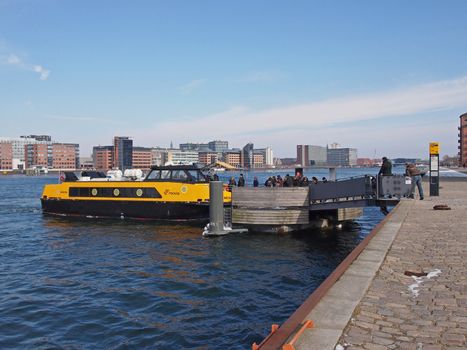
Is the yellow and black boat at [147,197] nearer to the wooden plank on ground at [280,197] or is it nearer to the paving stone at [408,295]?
the wooden plank on ground at [280,197]

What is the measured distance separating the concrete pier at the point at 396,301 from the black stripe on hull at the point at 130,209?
18.7 m

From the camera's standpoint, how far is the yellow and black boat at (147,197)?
2886cm

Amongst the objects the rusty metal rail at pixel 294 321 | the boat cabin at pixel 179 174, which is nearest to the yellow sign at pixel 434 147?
the boat cabin at pixel 179 174

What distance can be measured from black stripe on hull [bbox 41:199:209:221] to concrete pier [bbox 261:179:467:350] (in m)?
18.7

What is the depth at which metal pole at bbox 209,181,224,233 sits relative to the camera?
23.1 m

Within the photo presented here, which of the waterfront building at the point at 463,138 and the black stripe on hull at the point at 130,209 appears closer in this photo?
the black stripe on hull at the point at 130,209

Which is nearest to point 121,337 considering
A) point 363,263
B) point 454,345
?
point 363,263

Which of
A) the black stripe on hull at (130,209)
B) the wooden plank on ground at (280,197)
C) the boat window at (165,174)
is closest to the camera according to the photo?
the wooden plank on ground at (280,197)

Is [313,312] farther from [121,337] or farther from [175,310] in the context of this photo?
[175,310]

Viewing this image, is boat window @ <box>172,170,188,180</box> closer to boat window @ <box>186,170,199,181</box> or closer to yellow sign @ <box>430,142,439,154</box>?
boat window @ <box>186,170,199,181</box>

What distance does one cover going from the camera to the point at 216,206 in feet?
76.0

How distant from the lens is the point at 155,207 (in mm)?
29875

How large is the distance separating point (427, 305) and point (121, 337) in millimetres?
6515

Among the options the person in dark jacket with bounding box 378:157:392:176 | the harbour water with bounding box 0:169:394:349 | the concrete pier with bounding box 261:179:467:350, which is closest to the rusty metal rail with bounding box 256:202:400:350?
the concrete pier with bounding box 261:179:467:350
